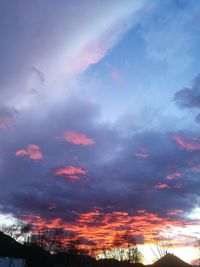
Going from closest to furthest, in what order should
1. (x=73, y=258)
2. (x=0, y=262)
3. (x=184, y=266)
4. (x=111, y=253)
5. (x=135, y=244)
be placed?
1. (x=0, y=262)
2. (x=184, y=266)
3. (x=73, y=258)
4. (x=135, y=244)
5. (x=111, y=253)

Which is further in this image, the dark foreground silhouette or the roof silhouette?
the roof silhouette

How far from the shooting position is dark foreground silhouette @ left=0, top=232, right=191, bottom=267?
247 ft

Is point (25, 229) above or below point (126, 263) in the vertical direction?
above

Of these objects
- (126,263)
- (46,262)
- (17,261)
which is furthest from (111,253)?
(17,261)

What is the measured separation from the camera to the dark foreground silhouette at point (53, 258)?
75.4 metres

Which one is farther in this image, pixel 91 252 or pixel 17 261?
pixel 91 252

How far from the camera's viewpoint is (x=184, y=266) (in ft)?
383

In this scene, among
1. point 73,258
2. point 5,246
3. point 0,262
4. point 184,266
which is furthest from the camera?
point 73,258

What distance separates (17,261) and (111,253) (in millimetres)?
80339

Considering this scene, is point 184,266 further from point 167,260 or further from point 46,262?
point 46,262

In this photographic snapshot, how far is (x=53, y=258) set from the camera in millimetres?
104812

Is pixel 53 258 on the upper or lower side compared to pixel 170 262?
upper

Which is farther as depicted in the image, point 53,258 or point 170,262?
point 170,262

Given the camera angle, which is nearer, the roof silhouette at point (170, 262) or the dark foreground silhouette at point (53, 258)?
the dark foreground silhouette at point (53, 258)
